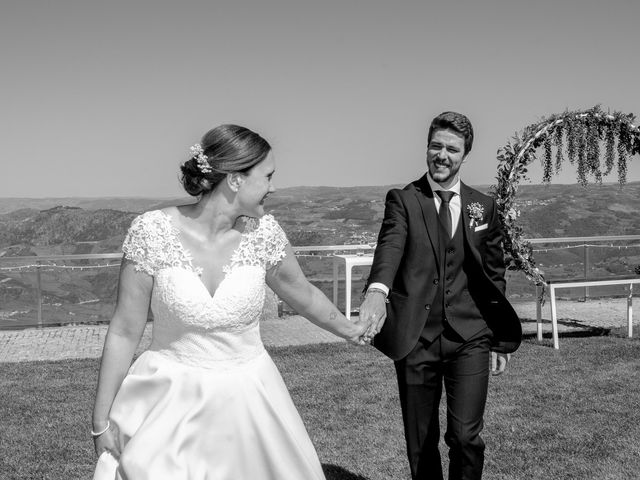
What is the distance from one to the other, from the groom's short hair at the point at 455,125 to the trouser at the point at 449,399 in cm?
111

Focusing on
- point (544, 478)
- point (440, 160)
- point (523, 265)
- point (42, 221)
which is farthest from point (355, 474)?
point (42, 221)

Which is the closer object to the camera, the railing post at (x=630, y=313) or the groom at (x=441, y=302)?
the groom at (x=441, y=302)

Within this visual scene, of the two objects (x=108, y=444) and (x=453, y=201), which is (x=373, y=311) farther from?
(x=108, y=444)

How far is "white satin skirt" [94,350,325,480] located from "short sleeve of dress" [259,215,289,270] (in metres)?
0.50

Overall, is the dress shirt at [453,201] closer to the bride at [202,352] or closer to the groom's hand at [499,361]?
the groom's hand at [499,361]

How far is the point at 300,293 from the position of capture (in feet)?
13.3

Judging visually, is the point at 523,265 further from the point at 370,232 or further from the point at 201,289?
the point at 201,289

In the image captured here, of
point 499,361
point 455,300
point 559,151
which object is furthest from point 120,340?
point 559,151

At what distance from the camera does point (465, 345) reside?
187 inches

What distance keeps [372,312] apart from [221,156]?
60.5 inches

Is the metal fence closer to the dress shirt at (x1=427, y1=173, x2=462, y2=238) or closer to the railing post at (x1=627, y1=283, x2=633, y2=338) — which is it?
the railing post at (x1=627, y1=283, x2=633, y2=338)

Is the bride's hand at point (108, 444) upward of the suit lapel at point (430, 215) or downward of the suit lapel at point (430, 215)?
downward

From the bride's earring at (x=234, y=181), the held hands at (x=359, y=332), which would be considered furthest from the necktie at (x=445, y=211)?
the bride's earring at (x=234, y=181)

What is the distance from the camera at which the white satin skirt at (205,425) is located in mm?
3475
